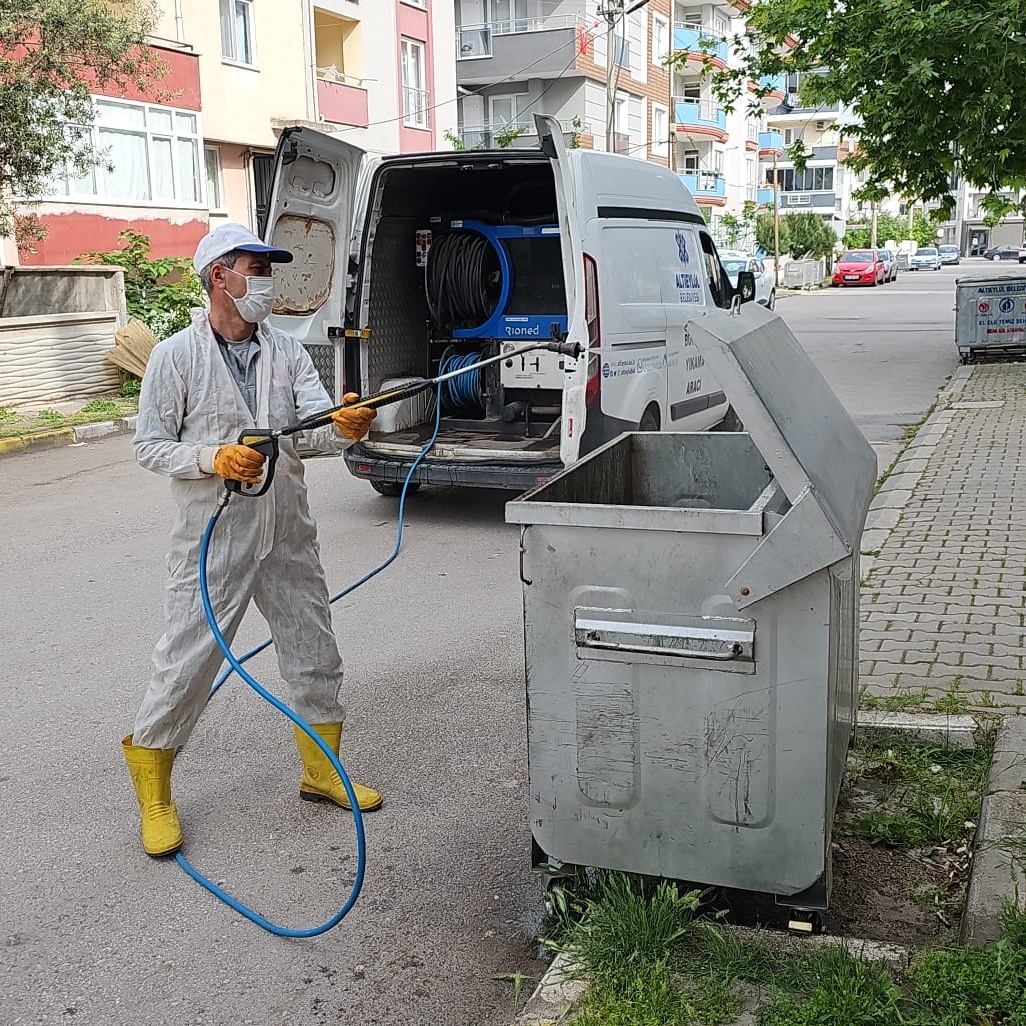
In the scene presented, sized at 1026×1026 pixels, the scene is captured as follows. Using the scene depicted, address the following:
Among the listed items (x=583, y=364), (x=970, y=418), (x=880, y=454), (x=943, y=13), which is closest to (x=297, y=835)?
(x=583, y=364)

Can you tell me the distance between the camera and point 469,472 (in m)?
8.05

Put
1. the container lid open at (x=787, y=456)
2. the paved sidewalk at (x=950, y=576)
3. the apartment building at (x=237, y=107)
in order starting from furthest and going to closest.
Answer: the apartment building at (x=237, y=107) → the paved sidewalk at (x=950, y=576) → the container lid open at (x=787, y=456)

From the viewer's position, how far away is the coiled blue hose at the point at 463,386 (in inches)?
373

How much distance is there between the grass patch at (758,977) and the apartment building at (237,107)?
49.1 feet

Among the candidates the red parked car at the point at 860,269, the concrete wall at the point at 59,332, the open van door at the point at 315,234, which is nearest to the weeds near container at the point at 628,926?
the open van door at the point at 315,234

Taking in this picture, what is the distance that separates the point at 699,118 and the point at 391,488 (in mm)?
47365

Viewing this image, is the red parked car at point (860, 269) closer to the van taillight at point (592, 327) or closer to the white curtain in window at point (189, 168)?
the white curtain in window at point (189, 168)

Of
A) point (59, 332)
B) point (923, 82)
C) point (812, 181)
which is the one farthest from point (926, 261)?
point (923, 82)

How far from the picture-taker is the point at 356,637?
622 cm

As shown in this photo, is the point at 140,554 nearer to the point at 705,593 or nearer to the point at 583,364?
the point at 583,364

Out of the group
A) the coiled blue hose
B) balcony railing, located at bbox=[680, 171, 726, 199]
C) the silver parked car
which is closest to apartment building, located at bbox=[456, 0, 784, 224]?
balcony railing, located at bbox=[680, 171, 726, 199]

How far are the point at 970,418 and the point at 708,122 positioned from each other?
143 ft

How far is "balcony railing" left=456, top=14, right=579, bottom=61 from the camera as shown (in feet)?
134

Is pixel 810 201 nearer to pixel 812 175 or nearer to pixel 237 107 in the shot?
pixel 812 175
